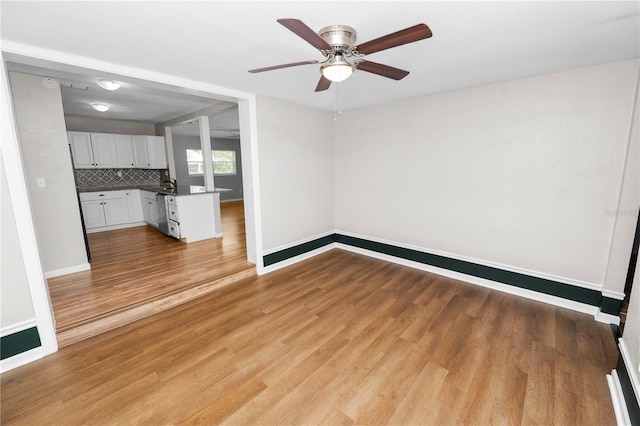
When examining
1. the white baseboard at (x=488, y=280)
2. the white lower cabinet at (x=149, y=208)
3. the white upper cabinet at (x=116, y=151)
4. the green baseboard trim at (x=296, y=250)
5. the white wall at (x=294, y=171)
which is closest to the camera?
the white baseboard at (x=488, y=280)

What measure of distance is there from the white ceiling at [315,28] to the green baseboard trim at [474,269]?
7.30ft

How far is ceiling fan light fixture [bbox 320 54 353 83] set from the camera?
5.54ft

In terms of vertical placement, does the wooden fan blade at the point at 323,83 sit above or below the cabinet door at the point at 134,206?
above

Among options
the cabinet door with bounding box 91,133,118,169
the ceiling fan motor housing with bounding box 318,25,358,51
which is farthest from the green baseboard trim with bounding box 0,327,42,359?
the cabinet door with bounding box 91,133,118,169

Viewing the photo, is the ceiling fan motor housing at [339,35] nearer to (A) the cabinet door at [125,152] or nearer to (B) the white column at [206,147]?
(B) the white column at [206,147]

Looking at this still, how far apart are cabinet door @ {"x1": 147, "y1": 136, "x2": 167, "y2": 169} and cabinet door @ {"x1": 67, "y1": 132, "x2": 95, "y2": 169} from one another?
110 cm

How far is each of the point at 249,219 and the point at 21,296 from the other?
87.5 inches

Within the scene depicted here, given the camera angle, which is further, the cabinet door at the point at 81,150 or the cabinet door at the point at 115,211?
the cabinet door at the point at 115,211

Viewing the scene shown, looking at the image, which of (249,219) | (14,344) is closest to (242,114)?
(249,219)

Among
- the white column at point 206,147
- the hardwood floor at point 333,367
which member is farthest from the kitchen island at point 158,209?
the hardwood floor at point 333,367

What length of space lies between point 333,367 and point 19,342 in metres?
2.47

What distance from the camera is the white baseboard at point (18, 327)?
1969 millimetres

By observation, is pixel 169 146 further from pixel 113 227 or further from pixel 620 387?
pixel 620 387

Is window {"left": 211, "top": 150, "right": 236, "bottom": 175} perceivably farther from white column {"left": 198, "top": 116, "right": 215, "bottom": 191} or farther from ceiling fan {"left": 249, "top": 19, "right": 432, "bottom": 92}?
ceiling fan {"left": 249, "top": 19, "right": 432, "bottom": 92}
